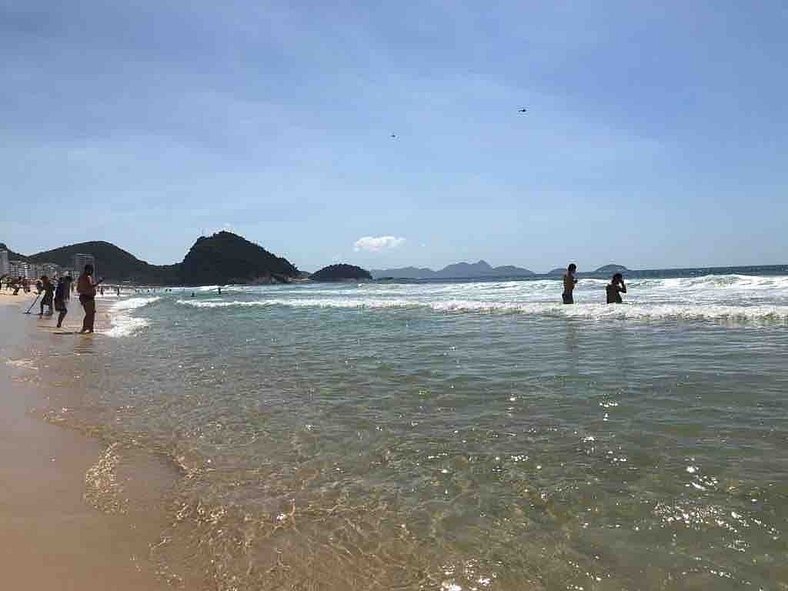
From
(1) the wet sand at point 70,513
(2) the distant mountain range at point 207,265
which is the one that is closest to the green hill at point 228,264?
(2) the distant mountain range at point 207,265

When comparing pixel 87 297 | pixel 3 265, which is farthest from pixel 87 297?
pixel 3 265

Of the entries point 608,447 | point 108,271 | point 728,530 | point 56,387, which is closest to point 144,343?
point 56,387

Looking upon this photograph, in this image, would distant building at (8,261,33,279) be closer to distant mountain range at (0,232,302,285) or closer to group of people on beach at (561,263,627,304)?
distant mountain range at (0,232,302,285)

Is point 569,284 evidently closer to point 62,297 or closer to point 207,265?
point 62,297

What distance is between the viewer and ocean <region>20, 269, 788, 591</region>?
3.32 meters

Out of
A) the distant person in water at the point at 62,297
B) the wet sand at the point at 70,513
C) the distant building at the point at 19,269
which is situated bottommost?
the wet sand at the point at 70,513

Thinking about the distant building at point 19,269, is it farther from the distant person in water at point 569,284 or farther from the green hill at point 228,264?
the distant person in water at point 569,284

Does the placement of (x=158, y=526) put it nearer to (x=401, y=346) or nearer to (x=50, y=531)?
(x=50, y=531)

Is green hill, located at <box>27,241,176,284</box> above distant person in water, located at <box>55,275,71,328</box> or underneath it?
above

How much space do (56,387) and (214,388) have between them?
2580 mm

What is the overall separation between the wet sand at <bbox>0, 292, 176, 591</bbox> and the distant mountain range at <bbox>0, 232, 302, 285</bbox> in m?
164

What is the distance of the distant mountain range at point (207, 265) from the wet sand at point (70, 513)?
164 meters

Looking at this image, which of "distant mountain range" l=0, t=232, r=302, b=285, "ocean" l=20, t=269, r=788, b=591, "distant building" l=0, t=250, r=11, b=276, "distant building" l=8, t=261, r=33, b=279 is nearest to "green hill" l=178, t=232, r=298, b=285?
"distant mountain range" l=0, t=232, r=302, b=285

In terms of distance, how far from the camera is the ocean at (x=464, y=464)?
3.32 m
